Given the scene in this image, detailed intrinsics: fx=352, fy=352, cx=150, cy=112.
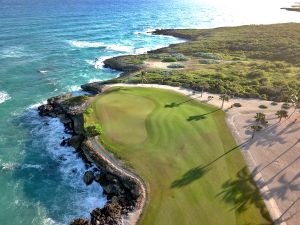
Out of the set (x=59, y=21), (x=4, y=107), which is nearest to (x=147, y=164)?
(x=4, y=107)

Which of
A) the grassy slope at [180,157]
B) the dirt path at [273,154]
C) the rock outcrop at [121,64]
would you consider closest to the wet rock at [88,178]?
the grassy slope at [180,157]

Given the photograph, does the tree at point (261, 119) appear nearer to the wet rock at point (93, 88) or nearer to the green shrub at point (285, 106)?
the green shrub at point (285, 106)

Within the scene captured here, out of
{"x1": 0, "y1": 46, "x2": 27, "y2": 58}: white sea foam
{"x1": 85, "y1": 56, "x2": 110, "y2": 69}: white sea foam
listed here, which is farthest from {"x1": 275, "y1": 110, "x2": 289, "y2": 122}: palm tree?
{"x1": 0, "y1": 46, "x2": 27, "y2": 58}: white sea foam

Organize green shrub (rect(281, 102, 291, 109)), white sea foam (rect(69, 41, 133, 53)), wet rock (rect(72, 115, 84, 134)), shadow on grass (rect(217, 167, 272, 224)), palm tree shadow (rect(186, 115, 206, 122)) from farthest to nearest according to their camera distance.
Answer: white sea foam (rect(69, 41, 133, 53)) < green shrub (rect(281, 102, 291, 109)) < wet rock (rect(72, 115, 84, 134)) < palm tree shadow (rect(186, 115, 206, 122)) < shadow on grass (rect(217, 167, 272, 224))

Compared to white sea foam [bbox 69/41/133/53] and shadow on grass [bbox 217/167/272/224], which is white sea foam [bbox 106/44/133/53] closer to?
white sea foam [bbox 69/41/133/53]

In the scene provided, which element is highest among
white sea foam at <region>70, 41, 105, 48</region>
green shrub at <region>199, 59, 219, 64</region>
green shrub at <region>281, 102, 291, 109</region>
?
green shrub at <region>281, 102, 291, 109</region>

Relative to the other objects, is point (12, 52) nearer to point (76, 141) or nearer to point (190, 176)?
point (76, 141)
